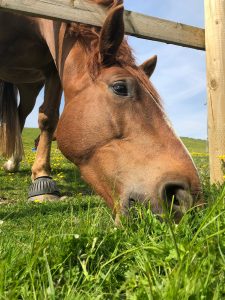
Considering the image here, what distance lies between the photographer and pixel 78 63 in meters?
3.70

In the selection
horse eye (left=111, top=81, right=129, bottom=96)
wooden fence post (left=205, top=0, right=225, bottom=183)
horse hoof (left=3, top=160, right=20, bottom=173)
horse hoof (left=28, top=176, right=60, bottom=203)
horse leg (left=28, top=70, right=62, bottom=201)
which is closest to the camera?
horse eye (left=111, top=81, right=129, bottom=96)

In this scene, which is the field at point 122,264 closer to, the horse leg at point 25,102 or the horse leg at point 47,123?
the horse leg at point 47,123

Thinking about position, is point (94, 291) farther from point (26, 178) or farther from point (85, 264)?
point (26, 178)

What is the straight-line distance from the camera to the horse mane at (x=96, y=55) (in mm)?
3391

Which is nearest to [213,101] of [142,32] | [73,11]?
[142,32]

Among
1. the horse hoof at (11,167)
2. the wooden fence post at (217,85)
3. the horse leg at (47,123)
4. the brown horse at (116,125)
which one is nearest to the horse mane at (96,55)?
the brown horse at (116,125)

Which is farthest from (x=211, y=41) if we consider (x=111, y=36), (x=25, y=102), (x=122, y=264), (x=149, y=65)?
(x=25, y=102)

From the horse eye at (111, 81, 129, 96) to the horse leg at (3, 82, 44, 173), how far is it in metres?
4.65

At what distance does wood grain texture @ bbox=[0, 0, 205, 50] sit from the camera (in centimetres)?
352

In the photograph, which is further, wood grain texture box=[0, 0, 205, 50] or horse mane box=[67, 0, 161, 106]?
wood grain texture box=[0, 0, 205, 50]

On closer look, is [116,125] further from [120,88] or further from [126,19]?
[126,19]

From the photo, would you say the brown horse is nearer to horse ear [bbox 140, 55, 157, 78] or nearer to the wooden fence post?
horse ear [bbox 140, 55, 157, 78]

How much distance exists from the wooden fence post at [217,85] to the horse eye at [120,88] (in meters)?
1.51

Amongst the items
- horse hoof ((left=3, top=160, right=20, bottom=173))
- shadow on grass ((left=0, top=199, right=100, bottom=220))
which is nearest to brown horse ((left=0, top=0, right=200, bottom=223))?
shadow on grass ((left=0, top=199, right=100, bottom=220))
